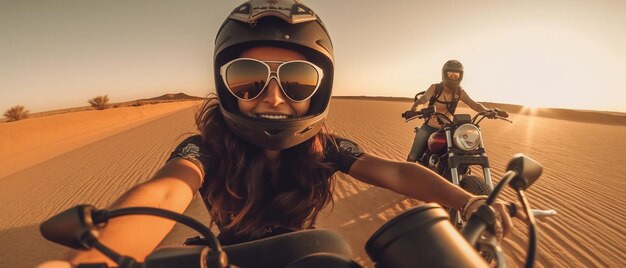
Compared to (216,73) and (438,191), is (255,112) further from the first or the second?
(438,191)

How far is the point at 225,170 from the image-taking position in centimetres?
166

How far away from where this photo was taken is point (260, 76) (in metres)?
1.53

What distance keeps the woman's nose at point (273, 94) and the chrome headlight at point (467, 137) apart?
7.15ft

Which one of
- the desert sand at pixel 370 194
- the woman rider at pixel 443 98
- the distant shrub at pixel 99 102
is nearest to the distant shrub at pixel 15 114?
the distant shrub at pixel 99 102

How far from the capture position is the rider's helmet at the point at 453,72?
177 inches

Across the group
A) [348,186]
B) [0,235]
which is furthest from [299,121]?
[0,235]

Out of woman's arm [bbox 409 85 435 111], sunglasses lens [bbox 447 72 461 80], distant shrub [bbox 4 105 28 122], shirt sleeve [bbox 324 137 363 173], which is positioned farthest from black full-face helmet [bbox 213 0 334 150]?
distant shrub [bbox 4 105 28 122]

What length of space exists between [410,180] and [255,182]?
748 mm

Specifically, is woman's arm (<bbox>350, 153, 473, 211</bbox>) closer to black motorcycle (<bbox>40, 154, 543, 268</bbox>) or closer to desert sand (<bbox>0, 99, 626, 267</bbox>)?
black motorcycle (<bbox>40, 154, 543, 268</bbox>)

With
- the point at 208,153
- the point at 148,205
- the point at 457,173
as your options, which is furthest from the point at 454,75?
the point at 148,205

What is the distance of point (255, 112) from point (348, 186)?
465 cm

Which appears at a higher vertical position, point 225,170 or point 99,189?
point 225,170

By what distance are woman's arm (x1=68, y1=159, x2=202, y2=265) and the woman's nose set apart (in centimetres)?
46

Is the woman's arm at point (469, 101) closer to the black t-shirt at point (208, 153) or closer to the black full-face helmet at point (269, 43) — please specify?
the black t-shirt at point (208, 153)
